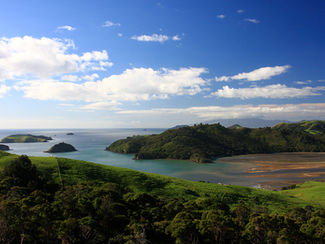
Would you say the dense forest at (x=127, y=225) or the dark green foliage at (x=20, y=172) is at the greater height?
the dark green foliage at (x=20, y=172)

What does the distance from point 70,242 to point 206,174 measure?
103874 millimetres

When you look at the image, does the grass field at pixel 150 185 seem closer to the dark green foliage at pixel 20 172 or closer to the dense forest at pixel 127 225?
the dark green foliage at pixel 20 172

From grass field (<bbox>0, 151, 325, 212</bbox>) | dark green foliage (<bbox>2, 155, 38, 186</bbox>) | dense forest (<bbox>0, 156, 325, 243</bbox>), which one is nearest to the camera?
dense forest (<bbox>0, 156, 325, 243</bbox>)

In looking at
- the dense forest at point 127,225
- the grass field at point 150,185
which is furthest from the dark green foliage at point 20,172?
the dense forest at point 127,225

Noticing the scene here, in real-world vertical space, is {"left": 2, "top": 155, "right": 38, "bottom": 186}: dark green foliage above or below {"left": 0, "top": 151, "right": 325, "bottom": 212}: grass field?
above

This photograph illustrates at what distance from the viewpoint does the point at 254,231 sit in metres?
22.2

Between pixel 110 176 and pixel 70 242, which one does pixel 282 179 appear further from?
pixel 70 242

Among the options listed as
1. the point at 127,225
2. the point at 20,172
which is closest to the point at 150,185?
the point at 20,172

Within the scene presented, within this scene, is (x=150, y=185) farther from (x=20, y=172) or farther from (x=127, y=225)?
(x=127, y=225)

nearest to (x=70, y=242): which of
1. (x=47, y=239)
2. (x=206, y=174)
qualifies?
(x=47, y=239)

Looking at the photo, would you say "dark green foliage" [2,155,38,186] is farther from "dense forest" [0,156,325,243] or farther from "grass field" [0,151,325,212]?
"dense forest" [0,156,325,243]

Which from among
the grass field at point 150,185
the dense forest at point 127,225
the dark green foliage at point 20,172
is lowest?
the grass field at point 150,185

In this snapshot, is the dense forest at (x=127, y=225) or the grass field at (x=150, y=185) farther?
the grass field at (x=150, y=185)

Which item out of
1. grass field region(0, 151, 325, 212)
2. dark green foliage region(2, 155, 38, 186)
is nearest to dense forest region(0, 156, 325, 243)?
dark green foliage region(2, 155, 38, 186)
